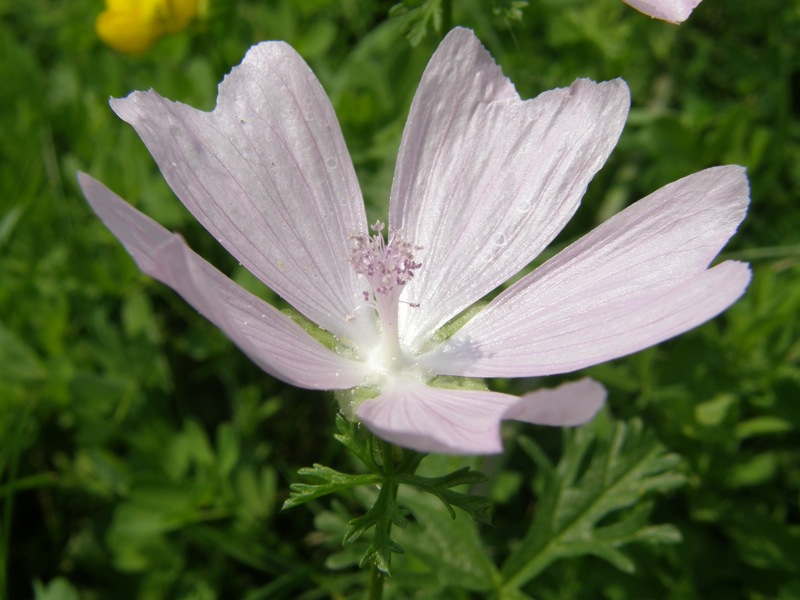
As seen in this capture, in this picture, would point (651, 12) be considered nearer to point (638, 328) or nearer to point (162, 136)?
point (638, 328)

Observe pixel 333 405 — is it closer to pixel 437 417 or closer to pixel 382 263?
pixel 382 263

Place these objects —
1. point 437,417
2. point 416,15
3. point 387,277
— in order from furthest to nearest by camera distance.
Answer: point 416,15 < point 387,277 < point 437,417

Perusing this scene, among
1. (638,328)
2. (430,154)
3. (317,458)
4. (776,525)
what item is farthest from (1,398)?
(776,525)

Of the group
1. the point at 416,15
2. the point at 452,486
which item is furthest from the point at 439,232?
the point at 452,486

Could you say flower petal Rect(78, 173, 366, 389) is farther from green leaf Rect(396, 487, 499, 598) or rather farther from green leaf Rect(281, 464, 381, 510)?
green leaf Rect(396, 487, 499, 598)

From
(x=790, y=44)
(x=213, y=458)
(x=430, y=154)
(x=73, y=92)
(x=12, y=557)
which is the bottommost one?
(x=12, y=557)

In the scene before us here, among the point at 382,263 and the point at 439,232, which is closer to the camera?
the point at 382,263
